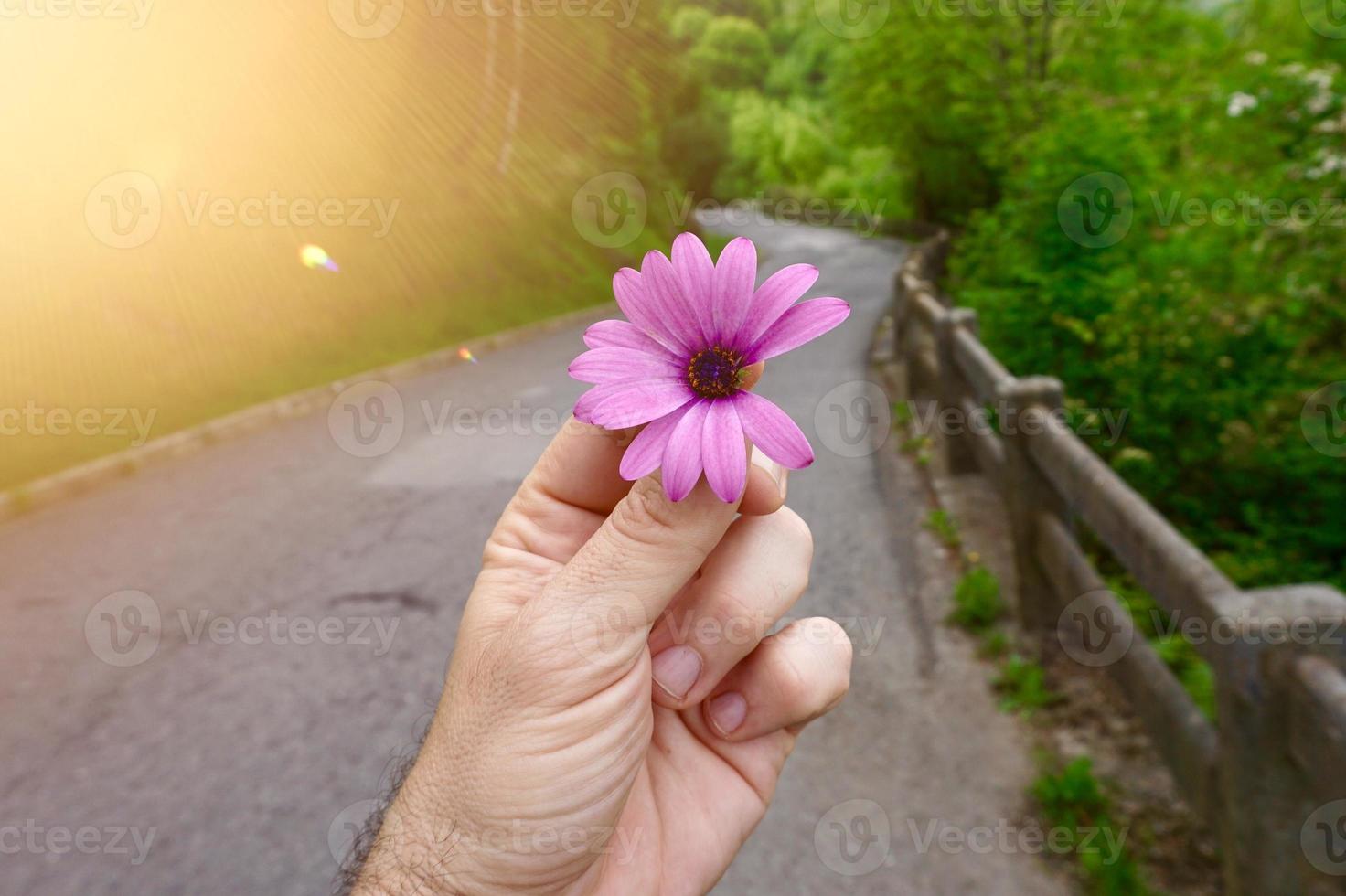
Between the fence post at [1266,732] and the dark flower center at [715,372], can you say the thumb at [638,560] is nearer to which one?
the dark flower center at [715,372]

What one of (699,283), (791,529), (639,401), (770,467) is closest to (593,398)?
(639,401)

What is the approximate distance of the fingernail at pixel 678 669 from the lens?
150cm

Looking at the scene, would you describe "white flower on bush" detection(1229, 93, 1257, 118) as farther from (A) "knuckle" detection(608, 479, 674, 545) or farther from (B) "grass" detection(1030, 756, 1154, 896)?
(A) "knuckle" detection(608, 479, 674, 545)

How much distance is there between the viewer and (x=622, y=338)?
0.97m

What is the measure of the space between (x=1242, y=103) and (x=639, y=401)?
555 centimetres

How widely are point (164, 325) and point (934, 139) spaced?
61.0 ft

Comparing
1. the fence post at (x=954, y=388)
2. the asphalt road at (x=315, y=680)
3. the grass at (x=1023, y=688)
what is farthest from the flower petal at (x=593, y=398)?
the fence post at (x=954, y=388)

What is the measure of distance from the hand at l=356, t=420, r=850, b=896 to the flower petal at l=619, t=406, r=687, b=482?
21cm

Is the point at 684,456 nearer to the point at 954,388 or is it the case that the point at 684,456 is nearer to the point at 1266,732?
the point at 1266,732

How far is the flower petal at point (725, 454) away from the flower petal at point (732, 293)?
10cm

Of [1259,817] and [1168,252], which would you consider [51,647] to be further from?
[1168,252]

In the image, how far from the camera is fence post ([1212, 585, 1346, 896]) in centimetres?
216

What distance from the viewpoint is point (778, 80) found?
64.7m

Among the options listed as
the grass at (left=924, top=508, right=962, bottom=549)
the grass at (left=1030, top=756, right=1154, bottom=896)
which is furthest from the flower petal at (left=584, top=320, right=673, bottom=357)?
the grass at (left=924, top=508, right=962, bottom=549)
